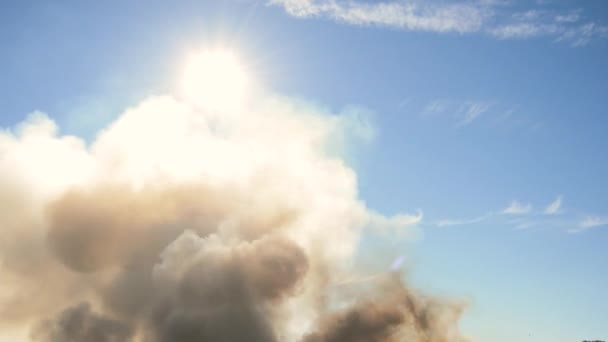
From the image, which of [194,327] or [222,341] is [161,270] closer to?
[194,327]

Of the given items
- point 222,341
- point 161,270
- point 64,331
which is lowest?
point 222,341

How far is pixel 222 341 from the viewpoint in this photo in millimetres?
106562

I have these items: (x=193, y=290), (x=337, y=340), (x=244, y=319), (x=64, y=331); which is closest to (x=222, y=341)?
(x=244, y=319)

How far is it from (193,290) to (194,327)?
31.3 feet

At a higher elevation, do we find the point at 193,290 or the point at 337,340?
the point at 193,290

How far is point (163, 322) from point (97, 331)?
1678 cm

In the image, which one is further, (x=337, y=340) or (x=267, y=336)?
(x=337, y=340)

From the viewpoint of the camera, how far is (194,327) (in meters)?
106

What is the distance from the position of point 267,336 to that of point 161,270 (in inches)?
1255

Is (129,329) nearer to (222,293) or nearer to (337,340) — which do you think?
(222,293)

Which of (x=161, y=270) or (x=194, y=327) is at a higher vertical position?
(x=161, y=270)

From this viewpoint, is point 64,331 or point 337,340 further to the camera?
point 337,340

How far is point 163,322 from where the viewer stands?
4247 inches

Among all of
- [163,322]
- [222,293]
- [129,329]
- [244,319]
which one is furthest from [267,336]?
[129,329]
